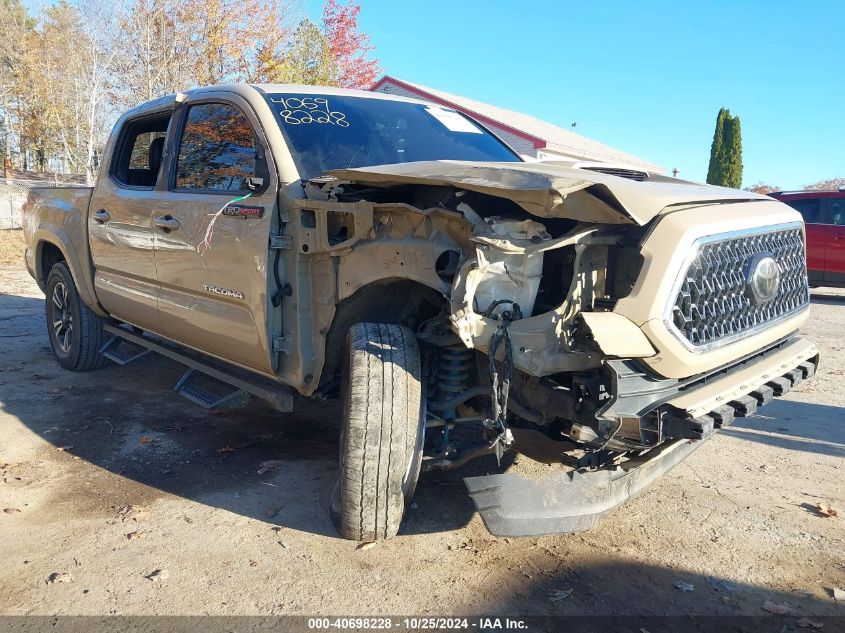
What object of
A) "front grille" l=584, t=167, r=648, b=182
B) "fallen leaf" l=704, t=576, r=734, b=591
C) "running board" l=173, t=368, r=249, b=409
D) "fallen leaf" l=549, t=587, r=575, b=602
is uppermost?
"front grille" l=584, t=167, r=648, b=182

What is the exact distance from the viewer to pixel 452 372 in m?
2.90

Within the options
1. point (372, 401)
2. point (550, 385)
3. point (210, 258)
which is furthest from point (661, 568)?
point (210, 258)

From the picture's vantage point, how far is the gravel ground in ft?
8.27

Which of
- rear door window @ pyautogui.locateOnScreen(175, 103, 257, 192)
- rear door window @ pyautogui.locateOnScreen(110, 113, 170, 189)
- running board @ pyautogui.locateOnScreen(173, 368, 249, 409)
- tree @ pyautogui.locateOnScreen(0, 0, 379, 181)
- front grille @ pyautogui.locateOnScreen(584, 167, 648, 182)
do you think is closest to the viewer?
front grille @ pyautogui.locateOnScreen(584, 167, 648, 182)

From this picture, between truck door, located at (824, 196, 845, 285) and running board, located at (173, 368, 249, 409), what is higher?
truck door, located at (824, 196, 845, 285)

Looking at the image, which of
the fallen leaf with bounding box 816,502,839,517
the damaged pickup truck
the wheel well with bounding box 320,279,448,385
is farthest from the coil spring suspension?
the fallen leaf with bounding box 816,502,839,517

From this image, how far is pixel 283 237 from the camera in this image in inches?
127

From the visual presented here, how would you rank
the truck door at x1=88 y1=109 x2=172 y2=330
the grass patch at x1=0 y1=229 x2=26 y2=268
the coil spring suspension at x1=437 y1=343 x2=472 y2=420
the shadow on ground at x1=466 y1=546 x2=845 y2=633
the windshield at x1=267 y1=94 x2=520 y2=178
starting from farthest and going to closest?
the grass patch at x1=0 y1=229 x2=26 y2=268 → the truck door at x1=88 y1=109 x2=172 y2=330 → the windshield at x1=267 y1=94 x2=520 y2=178 → the coil spring suspension at x1=437 y1=343 x2=472 y2=420 → the shadow on ground at x1=466 y1=546 x2=845 y2=633

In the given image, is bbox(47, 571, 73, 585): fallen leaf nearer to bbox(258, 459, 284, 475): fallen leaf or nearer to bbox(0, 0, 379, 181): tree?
bbox(258, 459, 284, 475): fallen leaf

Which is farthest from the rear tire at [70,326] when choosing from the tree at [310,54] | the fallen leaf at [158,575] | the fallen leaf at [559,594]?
the tree at [310,54]

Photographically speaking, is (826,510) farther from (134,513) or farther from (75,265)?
(75,265)

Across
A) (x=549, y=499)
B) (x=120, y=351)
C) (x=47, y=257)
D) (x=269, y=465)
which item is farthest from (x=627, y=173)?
(x=47, y=257)

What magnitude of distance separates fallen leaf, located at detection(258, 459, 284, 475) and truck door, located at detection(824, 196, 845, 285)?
10148mm

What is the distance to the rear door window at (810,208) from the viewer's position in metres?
11.0
